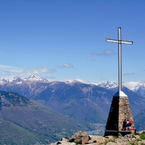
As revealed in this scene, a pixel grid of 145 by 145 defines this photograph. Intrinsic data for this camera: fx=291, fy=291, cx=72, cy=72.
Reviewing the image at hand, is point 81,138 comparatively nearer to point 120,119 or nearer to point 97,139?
point 97,139

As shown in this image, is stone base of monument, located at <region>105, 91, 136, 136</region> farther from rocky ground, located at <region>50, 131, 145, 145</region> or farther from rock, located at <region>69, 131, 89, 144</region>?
rock, located at <region>69, 131, 89, 144</region>

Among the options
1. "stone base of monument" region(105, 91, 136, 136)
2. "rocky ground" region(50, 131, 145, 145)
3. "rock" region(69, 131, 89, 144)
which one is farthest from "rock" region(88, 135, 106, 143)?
"stone base of monument" region(105, 91, 136, 136)

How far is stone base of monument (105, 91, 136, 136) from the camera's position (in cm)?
4228

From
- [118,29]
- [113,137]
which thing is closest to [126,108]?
[113,137]

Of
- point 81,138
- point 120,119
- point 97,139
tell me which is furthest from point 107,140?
point 120,119

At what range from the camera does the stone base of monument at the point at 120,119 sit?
42281 millimetres

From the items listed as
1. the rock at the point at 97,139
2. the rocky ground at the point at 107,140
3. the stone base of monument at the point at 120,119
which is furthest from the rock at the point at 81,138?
the stone base of monument at the point at 120,119

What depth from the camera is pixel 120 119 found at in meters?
42.4

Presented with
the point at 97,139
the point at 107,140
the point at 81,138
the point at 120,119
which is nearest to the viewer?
the point at 97,139

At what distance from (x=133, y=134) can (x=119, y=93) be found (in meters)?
6.50

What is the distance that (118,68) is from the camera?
44250mm

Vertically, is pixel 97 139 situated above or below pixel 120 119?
below

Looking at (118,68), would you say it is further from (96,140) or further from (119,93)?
(96,140)

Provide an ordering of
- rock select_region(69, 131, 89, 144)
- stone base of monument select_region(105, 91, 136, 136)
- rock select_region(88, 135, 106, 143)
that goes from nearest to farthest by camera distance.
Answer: rock select_region(88, 135, 106, 143), rock select_region(69, 131, 89, 144), stone base of monument select_region(105, 91, 136, 136)
